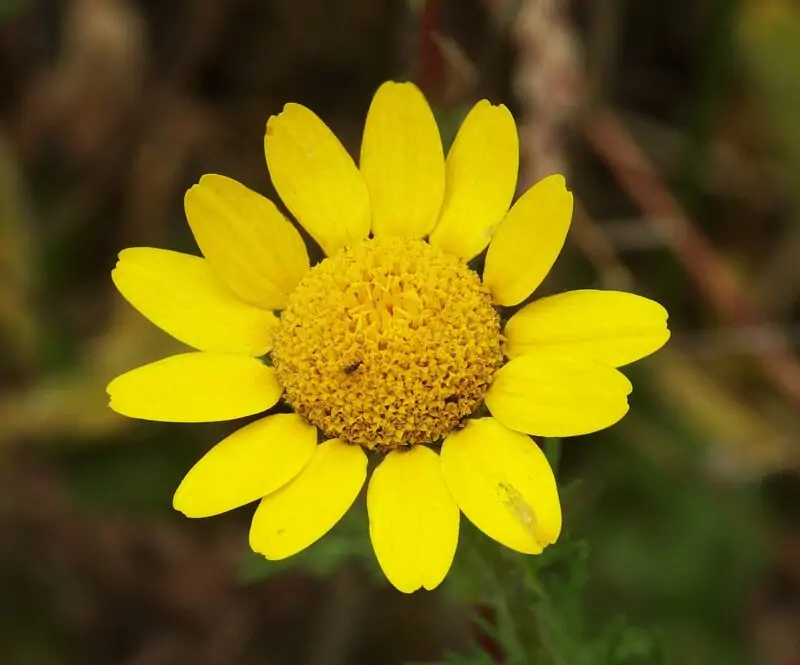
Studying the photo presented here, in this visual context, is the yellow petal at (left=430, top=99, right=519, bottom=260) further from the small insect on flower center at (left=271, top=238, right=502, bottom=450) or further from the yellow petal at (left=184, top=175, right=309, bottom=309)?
the yellow petal at (left=184, top=175, right=309, bottom=309)

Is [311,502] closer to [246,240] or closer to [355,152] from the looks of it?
[246,240]

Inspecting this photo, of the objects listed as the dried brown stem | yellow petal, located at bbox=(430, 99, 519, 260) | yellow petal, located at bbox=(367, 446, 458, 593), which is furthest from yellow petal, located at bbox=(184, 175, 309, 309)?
the dried brown stem

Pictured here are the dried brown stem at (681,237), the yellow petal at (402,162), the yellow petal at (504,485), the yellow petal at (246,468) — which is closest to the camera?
the yellow petal at (504,485)

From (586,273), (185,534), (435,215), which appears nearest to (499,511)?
(435,215)

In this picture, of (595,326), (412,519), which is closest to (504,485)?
(412,519)

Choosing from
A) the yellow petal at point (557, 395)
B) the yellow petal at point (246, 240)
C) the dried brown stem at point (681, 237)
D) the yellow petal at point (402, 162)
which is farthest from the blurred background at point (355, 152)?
the yellow petal at point (557, 395)

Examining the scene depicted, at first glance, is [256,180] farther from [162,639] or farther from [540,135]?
[162,639]

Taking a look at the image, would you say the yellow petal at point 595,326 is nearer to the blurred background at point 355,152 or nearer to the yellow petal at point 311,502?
the yellow petal at point 311,502
